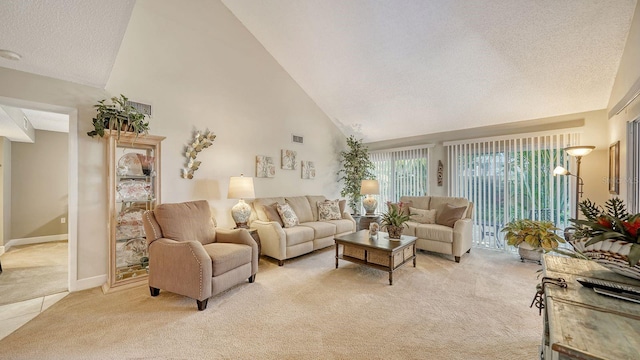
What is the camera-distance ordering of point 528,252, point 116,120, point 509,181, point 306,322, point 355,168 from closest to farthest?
point 306,322 → point 116,120 → point 528,252 → point 509,181 → point 355,168

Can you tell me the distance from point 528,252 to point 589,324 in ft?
12.8

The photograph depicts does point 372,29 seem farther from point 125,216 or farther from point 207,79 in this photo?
point 125,216

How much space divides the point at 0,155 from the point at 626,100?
8.66 m

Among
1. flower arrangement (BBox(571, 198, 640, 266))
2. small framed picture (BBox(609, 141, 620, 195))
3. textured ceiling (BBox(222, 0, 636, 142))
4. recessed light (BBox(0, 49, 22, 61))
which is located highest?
textured ceiling (BBox(222, 0, 636, 142))

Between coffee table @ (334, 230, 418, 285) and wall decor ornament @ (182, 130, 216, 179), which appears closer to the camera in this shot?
coffee table @ (334, 230, 418, 285)

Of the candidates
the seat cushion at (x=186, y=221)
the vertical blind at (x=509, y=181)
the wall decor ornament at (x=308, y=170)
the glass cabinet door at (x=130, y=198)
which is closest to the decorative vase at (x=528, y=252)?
the vertical blind at (x=509, y=181)

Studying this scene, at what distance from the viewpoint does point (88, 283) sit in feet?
9.66

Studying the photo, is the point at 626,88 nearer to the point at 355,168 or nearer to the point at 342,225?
the point at 342,225

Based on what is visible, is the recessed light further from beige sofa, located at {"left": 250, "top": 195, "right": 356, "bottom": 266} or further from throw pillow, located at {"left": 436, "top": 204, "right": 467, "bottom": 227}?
throw pillow, located at {"left": 436, "top": 204, "right": 467, "bottom": 227}

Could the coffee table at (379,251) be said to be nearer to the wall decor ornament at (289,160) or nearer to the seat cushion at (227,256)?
the seat cushion at (227,256)

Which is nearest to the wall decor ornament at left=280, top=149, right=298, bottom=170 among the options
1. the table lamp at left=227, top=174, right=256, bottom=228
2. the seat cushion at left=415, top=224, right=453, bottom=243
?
the table lamp at left=227, top=174, right=256, bottom=228

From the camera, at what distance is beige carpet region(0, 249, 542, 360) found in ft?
6.13

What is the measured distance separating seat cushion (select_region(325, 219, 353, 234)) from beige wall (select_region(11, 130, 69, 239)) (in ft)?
18.3

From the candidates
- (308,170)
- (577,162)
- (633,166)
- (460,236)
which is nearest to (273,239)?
(308,170)
